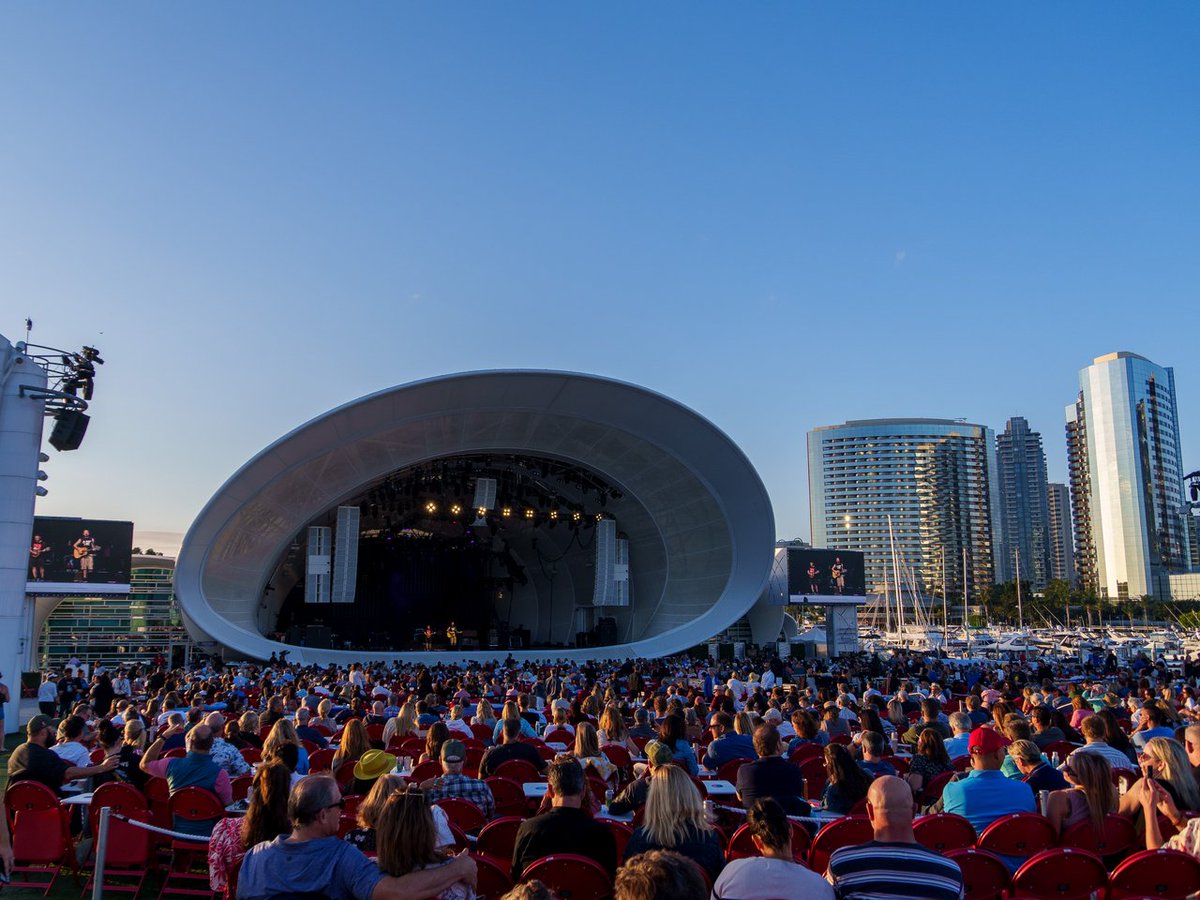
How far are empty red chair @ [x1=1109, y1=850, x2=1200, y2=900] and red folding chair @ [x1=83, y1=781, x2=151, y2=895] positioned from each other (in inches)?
213

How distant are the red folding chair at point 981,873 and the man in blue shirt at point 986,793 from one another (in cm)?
80

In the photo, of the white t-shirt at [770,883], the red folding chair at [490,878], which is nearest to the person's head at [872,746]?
the red folding chair at [490,878]

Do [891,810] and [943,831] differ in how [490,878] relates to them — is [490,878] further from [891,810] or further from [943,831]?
[943,831]

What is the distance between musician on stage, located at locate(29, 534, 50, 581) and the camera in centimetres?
2553

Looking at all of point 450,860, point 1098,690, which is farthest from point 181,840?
point 1098,690

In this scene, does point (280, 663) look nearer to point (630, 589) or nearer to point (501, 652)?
point (501, 652)

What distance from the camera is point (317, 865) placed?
341 centimetres

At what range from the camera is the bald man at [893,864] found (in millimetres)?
3215

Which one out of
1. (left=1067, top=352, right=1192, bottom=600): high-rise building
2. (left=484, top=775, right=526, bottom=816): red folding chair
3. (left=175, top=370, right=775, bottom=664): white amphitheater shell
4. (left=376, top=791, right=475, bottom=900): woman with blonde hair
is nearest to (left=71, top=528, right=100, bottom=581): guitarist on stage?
(left=175, top=370, right=775, bottom=664): white amphitheater shell

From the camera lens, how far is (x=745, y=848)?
4582mm

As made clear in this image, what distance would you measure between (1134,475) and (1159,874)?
5567 inches

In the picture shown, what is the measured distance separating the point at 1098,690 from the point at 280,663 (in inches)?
848

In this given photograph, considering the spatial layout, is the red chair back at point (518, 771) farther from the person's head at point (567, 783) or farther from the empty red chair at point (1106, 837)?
the empty red chair at point (1106, 837)

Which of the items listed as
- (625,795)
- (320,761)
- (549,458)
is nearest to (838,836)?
(625,795)
